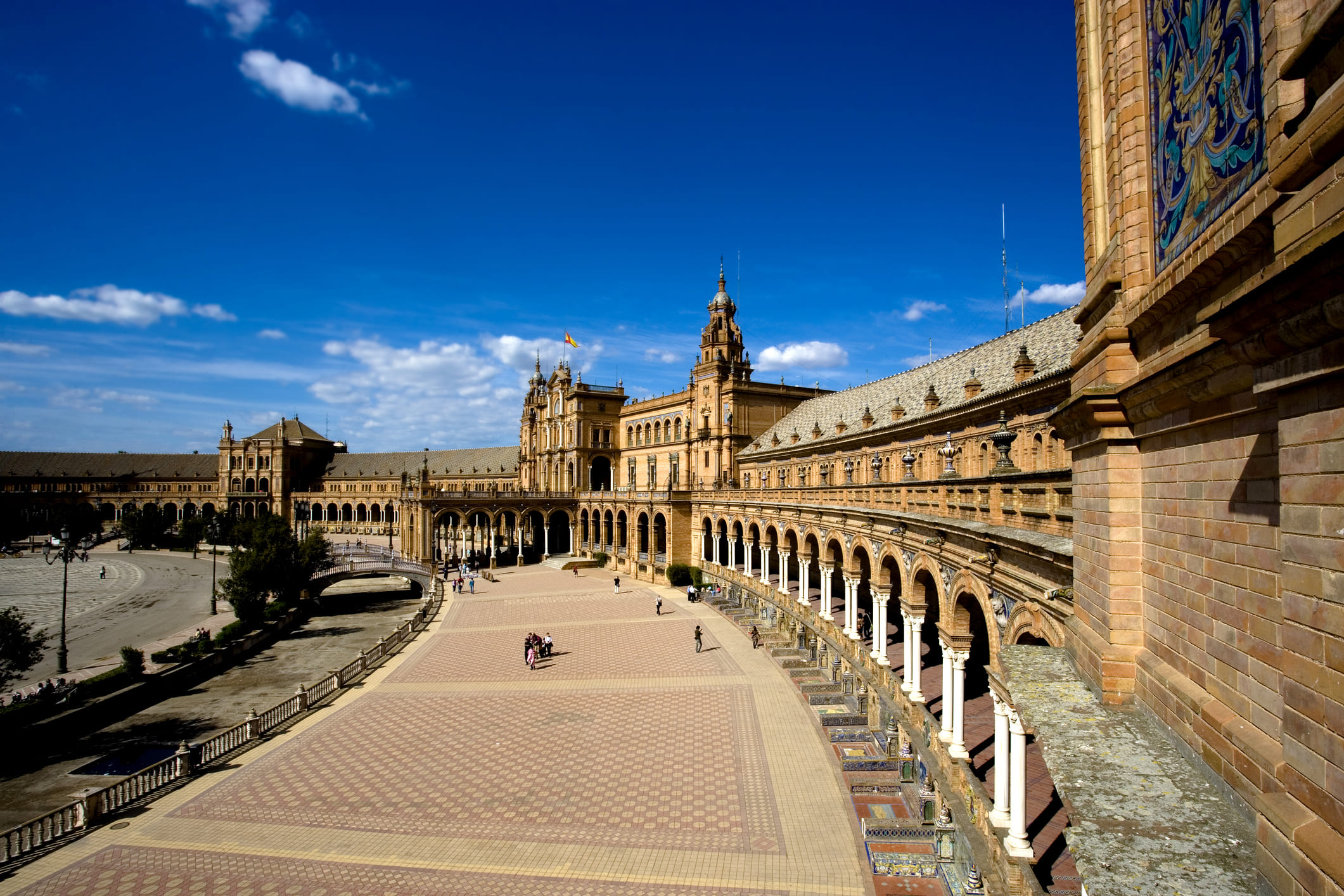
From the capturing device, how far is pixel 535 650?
28.8m

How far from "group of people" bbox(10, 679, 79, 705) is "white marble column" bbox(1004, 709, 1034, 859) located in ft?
93.6

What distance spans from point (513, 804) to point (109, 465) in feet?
424

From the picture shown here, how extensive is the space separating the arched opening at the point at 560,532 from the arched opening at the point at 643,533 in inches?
615

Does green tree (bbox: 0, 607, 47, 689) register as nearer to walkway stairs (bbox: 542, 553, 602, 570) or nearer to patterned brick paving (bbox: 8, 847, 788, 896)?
patterned brick paving (bbox: 8, 847, 788, 896)

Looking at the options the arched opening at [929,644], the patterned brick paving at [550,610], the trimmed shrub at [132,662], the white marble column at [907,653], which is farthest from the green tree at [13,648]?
the arched opening at [929,644]

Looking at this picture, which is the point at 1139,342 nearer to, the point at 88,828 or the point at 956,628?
the point at 956,628

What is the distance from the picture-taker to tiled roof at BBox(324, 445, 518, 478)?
338 ft

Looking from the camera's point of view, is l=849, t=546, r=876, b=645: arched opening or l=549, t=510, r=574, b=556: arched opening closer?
l=849, t=546, r=876, b=645: arched opening

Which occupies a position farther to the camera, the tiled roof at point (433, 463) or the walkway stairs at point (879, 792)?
the tiled roof at point (433, 463)

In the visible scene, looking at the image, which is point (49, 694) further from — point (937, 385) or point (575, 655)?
point (937, 385)

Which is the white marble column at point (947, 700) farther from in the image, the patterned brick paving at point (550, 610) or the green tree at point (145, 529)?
the green tree at point (145, 529)

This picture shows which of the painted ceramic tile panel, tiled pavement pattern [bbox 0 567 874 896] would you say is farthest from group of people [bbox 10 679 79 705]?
the painted ceramic tile panel

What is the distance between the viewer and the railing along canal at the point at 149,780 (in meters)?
14.6

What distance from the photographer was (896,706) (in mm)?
19406
